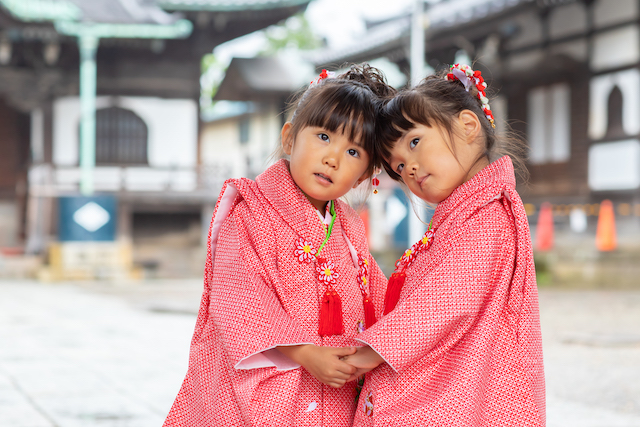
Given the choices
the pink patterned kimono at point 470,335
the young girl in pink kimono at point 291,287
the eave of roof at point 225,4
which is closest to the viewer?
the pink patterned kimono at point 470,335

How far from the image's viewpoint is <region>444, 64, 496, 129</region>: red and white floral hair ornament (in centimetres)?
202

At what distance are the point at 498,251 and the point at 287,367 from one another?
64 centimetres

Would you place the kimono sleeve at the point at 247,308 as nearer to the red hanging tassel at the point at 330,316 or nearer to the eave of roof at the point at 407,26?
the red hanging tassel at the point at 330,316

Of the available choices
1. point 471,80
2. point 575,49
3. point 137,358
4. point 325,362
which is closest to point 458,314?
point 325,362

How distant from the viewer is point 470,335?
1788 millimetres

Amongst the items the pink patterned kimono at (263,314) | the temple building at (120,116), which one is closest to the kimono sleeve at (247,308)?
the pink patterned kimono at (263,314)

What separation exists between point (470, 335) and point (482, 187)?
1.29ft

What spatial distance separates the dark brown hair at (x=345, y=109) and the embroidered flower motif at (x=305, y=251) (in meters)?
0.30

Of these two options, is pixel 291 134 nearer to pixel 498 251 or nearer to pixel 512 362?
pixel 498 251

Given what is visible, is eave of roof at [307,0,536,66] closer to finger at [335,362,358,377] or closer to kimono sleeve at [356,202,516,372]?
kimono sleeve at [356,202,516,372]

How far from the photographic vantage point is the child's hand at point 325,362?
5.93 feet

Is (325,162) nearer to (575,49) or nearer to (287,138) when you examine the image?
(287,138)

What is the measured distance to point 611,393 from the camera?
163 inches

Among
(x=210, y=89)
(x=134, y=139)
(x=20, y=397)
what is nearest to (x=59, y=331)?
(x=20, y=397)
